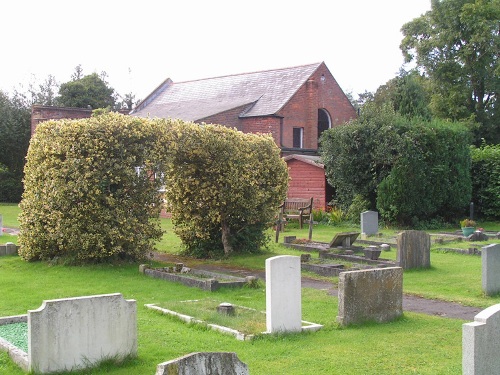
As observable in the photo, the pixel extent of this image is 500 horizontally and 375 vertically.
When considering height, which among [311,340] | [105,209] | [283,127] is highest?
[283,127]

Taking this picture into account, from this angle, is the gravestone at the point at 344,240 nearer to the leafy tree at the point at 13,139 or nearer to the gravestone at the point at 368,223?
the gravestone at the point at 368,223

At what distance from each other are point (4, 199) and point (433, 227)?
32.1m

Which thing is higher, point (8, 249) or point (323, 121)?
point (323, 121)

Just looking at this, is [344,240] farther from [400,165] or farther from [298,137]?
[298,137]

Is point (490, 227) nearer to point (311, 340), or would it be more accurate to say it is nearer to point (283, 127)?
A: point (283, 127)

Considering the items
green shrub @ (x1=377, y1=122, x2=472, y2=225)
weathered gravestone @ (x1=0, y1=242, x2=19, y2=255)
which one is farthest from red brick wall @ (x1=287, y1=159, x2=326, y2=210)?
weathered gravestone @ (x1=0, y1=242, x2=19, y2=255)

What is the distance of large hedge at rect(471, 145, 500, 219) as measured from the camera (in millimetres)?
31297

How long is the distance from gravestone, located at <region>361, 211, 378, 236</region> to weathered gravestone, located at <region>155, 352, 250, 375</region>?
19.7m

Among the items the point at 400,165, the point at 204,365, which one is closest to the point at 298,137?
the point at 400,165

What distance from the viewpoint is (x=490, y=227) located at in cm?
2930

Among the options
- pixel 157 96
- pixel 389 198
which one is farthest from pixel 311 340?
pixel 157 96

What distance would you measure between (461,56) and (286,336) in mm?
38315

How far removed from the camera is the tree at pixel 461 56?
41.7 metres

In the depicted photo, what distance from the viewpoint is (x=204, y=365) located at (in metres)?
4.98
